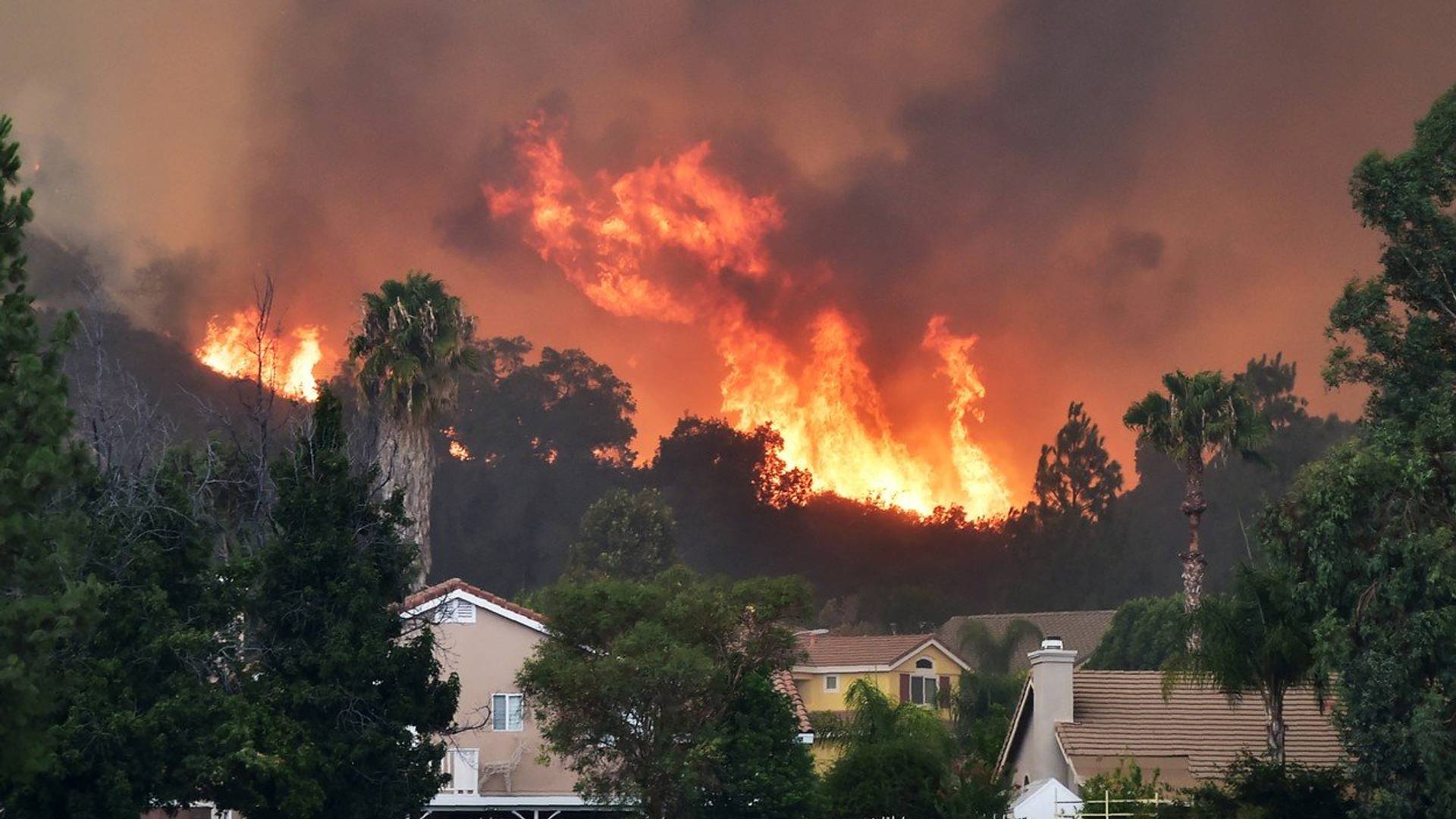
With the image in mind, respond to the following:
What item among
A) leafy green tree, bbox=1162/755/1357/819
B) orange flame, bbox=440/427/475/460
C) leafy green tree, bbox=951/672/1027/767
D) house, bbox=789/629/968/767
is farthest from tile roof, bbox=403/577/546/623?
orange flame, bbox=440/427/475/460

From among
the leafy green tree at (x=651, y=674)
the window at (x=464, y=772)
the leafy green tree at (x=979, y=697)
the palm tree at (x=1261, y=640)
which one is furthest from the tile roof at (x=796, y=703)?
the leafy green tree at (x=979, y=697)

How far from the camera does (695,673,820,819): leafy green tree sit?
41.0 meters

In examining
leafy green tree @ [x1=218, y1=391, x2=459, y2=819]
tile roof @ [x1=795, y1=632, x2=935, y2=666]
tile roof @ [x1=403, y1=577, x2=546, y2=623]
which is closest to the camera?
leafy green tree @ [x1=218, y1=391, x2=459, y2=819]

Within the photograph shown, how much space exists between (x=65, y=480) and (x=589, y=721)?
1874 cm

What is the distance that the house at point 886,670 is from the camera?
82.2 metres

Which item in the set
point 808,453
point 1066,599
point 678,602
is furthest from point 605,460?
point 678,602

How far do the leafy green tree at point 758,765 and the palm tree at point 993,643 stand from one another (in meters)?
46.1

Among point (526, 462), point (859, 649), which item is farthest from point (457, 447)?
point (859, 649)

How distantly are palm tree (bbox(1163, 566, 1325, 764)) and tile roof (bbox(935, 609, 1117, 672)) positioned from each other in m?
55.8

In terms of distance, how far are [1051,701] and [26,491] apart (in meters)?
27.6

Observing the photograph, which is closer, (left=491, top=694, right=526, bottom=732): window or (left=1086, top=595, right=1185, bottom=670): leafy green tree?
(left=491, top=694, right=526, bottom=732): window

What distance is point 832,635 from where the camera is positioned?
9325 cm

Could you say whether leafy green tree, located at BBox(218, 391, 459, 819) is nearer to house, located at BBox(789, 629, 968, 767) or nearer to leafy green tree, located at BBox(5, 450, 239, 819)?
A: leafy green tree, located at BBox(5, 450, 239, 819)

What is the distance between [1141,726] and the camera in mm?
44688
